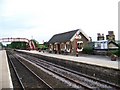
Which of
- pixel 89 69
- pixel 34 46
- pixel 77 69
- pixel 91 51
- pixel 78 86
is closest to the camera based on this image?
pixel 78 86

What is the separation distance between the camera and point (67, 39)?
57219 millimetres

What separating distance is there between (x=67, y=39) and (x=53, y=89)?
43.0m

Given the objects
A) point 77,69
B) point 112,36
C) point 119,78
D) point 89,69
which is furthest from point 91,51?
point 119,78

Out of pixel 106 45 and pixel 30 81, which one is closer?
pixel 30 81

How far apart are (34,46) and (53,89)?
10224 centimetres

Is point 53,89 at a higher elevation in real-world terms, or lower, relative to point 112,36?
lower

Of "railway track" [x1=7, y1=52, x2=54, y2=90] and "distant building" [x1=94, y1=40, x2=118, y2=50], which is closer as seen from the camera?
"railway track" [x1=7, y1=52, x2=54, y2=90]

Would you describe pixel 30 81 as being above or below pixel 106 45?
below

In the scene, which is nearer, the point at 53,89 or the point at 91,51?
the point at 53,89

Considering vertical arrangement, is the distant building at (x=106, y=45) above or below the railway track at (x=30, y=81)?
above

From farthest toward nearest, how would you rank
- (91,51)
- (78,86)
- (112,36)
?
(112,36), (91,51), (78,86)

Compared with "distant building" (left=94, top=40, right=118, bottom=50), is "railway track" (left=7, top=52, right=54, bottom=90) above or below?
below

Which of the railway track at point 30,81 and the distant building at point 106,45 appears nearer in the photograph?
the railway track at point 30,81

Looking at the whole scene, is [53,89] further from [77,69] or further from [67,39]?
[67,39]
